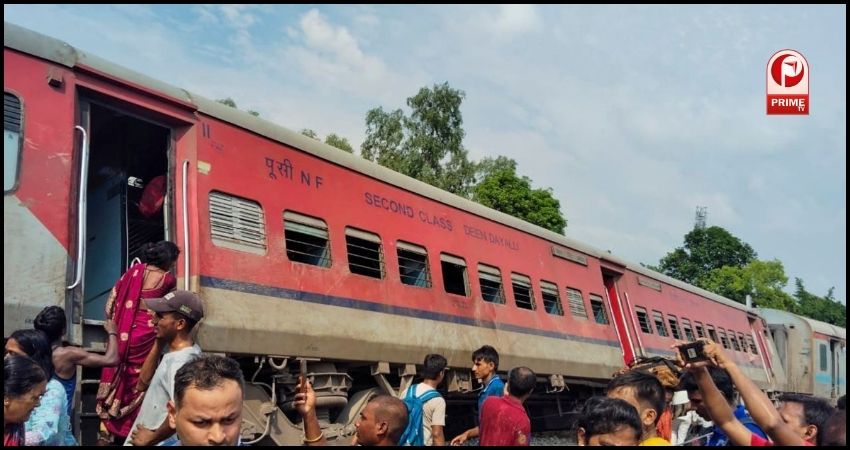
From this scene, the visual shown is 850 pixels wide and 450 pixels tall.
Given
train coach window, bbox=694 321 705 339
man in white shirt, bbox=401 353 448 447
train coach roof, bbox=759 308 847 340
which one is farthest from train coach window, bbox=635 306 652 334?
train coach roof, bbox=759 308 847 340

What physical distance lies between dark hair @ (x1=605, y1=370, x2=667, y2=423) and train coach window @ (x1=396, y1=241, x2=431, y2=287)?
15.1 feet

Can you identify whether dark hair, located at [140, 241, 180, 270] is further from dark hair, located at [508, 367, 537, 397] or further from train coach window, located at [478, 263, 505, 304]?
train coach window, located at [478, 263, 505, 304]

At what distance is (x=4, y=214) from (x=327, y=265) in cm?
300

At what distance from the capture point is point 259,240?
6711 millimetres

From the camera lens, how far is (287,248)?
23.1 ft

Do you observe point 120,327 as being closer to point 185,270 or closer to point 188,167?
point 185,270

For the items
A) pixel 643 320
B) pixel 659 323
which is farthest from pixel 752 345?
pixel 643 320

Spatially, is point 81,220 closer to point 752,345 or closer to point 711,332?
point 711,332

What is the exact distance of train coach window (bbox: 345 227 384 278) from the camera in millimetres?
7742

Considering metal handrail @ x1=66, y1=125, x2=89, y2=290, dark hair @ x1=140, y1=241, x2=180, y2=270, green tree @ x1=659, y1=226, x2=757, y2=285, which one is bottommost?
dark hair @ x1=140, y1=241, x2=180, y2=270

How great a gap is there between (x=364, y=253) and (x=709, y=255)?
176 ft

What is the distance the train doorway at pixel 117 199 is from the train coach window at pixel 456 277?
352 centimetres

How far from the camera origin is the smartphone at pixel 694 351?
3387 mm

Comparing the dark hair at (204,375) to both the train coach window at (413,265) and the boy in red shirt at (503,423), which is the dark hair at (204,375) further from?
the train coach window at (413,265)
